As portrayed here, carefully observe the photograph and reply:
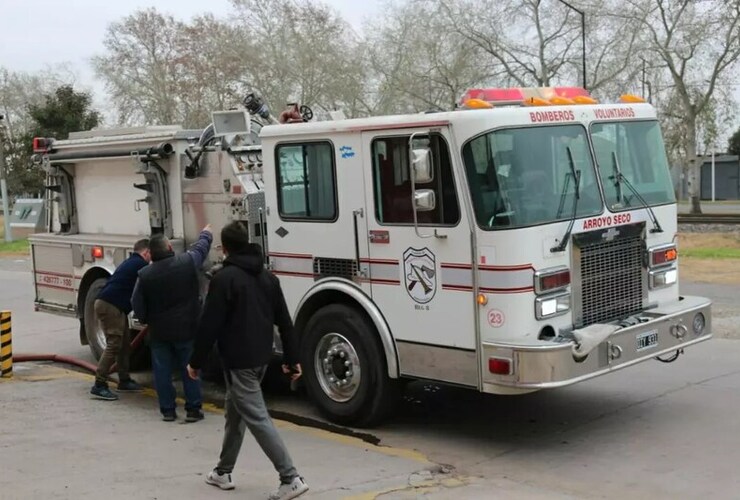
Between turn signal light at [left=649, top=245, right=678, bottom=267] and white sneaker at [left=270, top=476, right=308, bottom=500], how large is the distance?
3.55 m

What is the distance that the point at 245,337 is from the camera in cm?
547

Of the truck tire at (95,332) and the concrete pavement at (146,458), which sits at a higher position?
the truck tire at (95,332)

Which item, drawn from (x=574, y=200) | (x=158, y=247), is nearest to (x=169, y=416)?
(x=158, y=247)

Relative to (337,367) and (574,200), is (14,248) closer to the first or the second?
(337,367)

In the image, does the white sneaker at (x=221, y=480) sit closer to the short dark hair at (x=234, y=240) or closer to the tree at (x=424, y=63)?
the short dark hair at (x=234, y=240)

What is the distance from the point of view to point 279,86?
4500 centimetres

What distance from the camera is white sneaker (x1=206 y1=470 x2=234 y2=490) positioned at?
18.7ft

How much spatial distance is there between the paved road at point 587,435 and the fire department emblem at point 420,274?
1.21 meters

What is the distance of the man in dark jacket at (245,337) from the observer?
5.44m

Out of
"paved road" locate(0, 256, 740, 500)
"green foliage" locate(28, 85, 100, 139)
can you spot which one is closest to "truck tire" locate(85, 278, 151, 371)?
"paved road" locate(0, 256, 740, 500)

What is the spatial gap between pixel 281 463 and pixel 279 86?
134 feet

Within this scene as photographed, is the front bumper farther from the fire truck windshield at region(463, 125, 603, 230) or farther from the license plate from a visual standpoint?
the fire truck windshield at region(463, 125, 603, 230)

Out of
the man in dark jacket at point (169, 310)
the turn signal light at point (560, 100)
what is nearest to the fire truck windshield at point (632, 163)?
the turn signal light at point (560, 100)

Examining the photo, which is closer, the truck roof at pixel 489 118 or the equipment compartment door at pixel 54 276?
the truck roof at pixel 489 118
